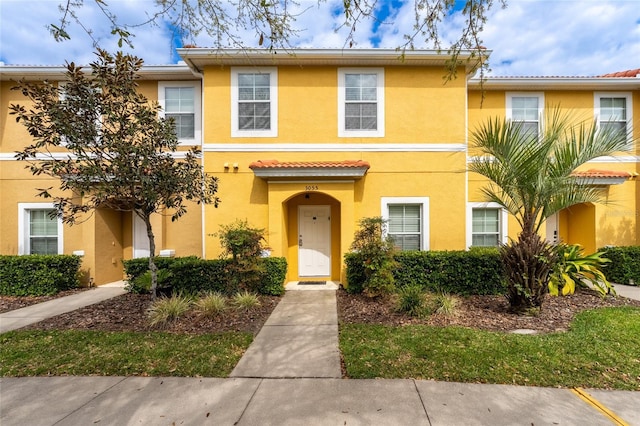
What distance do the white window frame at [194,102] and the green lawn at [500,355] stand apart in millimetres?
7425

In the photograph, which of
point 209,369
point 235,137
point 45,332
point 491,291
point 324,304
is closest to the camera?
point 209,369

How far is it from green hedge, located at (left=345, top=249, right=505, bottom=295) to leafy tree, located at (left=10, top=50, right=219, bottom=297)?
16.7 feet

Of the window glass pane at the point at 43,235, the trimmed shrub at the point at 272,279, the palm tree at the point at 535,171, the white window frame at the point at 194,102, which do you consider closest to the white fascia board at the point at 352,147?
the white window frame at the point at 194,102

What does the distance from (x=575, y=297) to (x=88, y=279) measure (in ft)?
45.7

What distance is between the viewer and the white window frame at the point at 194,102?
902cm

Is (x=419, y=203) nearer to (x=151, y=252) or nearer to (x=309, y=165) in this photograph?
(x=309, y=165)

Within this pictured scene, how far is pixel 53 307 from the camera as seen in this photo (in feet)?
23.0

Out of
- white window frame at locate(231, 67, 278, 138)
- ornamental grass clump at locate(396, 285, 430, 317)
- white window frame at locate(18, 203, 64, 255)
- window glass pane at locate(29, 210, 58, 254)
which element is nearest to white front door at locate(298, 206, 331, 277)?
white window frame at locate(231, 67, 278, 138)

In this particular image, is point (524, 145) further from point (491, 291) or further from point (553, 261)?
point (491, 291)

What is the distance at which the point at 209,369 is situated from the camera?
12.8ft

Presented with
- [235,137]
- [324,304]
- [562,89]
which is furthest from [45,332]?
[562,89]

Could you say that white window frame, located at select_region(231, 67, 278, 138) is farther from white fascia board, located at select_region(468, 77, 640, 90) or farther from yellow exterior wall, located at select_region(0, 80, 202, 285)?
white fascia board, located at select_region(468, 77, 640, 90)

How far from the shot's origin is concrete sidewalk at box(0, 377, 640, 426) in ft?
9.68

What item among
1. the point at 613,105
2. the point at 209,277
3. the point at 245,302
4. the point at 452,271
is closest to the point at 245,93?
the point at 209,277
